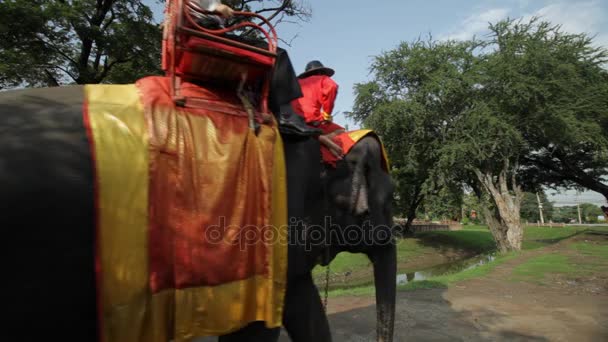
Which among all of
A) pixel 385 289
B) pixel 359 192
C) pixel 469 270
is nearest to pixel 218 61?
pixel 359 192

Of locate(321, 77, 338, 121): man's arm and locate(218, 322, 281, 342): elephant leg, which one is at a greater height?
locate(321, 77, 338, 121): man's arm

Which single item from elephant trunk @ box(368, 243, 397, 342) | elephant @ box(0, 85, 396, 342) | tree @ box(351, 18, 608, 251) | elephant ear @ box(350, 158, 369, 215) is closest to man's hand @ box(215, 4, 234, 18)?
elephant @ box(0, 85, 396, 342)

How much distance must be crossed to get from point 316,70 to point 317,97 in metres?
0.30

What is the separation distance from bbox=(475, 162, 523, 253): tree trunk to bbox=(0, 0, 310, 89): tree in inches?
535

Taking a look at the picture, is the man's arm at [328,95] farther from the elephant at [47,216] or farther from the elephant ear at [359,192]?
the elephant at [47,216]

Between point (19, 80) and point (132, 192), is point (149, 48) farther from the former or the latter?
point (132, 192)

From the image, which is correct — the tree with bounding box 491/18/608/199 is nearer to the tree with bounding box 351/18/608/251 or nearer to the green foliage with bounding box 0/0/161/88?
the tree with bounding box 351/18/608/251

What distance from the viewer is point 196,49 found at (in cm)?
187

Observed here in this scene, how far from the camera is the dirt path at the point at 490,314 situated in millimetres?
4608

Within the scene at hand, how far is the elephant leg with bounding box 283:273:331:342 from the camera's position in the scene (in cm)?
248

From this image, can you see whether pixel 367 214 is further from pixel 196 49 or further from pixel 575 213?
pixel 575 213

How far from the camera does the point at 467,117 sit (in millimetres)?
15727

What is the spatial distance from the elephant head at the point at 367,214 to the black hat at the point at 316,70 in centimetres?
59

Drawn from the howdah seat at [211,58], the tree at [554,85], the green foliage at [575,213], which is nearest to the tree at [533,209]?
the green foliage at [575,213]
